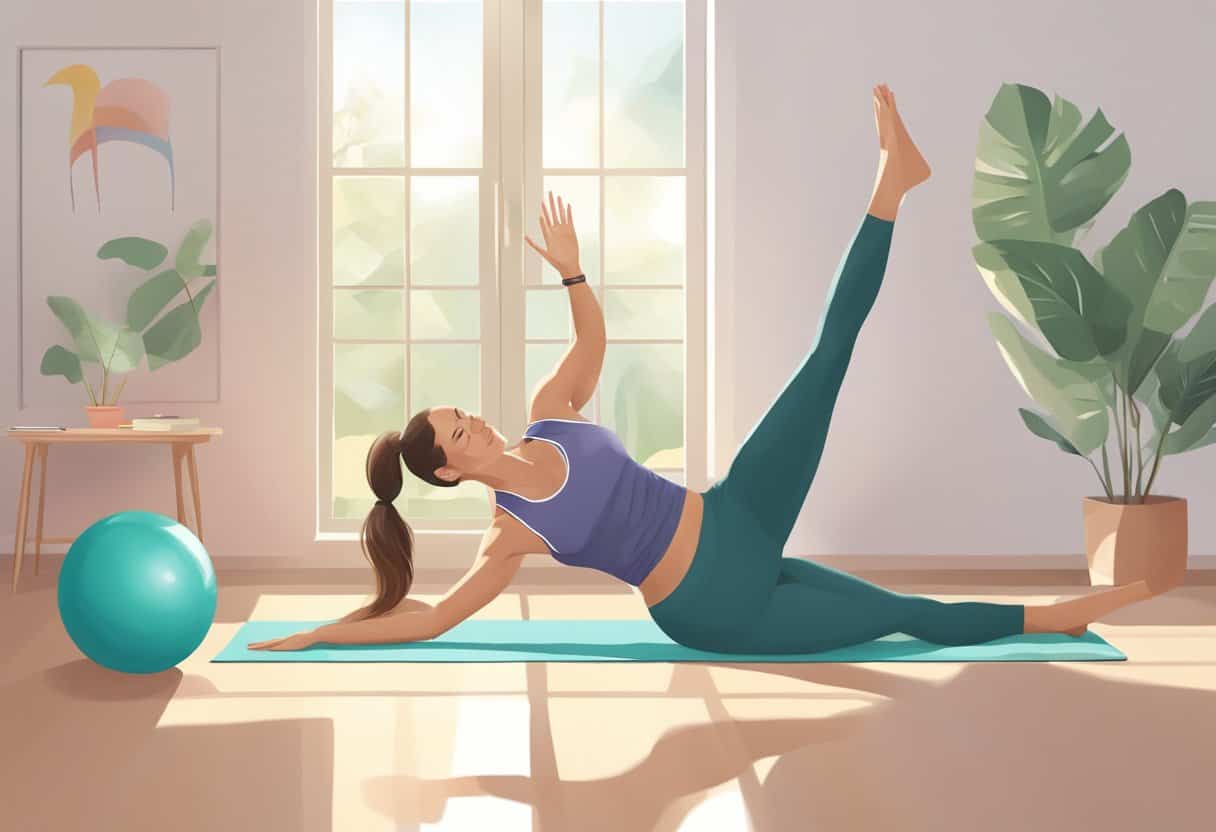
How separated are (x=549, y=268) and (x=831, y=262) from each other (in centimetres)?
111

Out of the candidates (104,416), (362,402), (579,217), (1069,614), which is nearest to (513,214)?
(579,217)

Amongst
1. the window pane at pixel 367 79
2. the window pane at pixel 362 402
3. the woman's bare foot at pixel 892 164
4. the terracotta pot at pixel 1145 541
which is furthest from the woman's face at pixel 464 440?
the window pane at pixel 367 79

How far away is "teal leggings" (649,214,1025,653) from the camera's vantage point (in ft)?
8.87

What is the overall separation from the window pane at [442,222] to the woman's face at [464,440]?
1.90 m

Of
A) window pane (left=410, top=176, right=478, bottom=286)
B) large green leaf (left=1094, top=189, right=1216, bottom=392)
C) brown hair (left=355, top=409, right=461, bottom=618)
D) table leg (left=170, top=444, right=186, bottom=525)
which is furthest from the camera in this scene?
window pane (left=410, top=176, right=478, bottom=286)

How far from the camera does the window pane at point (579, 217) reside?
4559 millimetres

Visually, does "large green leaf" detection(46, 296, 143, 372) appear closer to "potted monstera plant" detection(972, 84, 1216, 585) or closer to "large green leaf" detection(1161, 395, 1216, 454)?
"potted monstera plant" detection(972, 84, 1216, 585)

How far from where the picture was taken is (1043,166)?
379 cm

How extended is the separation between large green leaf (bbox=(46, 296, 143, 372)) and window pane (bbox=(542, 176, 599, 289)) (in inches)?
59.9

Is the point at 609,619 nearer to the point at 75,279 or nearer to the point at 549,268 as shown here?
the point at 549,268

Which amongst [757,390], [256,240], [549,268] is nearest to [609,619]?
[757,390]

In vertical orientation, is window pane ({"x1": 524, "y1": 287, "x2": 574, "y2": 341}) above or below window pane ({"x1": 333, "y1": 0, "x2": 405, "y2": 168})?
below

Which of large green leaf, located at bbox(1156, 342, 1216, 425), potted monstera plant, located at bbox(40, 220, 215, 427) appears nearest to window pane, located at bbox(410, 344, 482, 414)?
potted monstera plant, located at bbox(40, 220, 215, 427)

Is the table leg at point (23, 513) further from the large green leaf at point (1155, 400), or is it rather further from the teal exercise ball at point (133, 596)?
the large green leaf at point (1155, 400)
